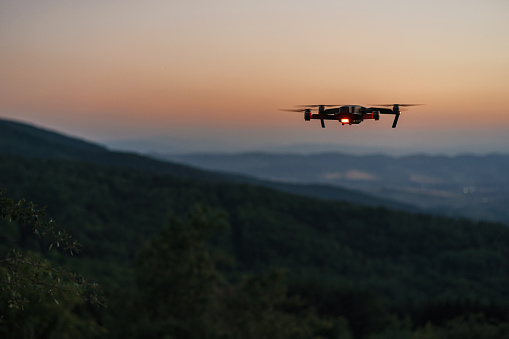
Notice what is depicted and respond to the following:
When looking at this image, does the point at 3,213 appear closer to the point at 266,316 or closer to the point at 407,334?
the point at 266,316

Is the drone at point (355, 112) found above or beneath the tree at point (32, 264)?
above

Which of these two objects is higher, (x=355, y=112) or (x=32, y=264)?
(x=355, y=112)

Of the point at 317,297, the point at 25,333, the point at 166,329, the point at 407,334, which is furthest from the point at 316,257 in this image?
the point at 25,333

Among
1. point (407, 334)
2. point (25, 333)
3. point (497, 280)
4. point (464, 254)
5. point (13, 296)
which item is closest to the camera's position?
point (13, 296)

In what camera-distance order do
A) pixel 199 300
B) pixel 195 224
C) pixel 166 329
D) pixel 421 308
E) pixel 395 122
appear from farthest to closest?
1. pixel 421 308
2. pixel 195 224
3. pixel 199 300
4. pixel 166 329
5. pixel 395 122

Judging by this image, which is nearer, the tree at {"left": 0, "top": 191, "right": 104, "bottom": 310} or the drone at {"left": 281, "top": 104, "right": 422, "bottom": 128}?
the drone at {"left": 281, "top": 104, "right": 422, "bottom": 128}

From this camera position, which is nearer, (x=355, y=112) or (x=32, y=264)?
(x=355, y=112)

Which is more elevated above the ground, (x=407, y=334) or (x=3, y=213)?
(x=3, y=213)

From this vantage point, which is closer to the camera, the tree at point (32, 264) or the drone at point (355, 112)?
the drone at point (355, 112)

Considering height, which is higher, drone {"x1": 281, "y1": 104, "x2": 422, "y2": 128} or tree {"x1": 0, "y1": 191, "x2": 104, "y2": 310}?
drone {"x1": 281, "y1": 104, "x2": 422, "y2": 128}

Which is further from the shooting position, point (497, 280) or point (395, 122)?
point (497, 280)

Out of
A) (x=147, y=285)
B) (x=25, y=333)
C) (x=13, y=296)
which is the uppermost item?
(x=13, y=296)
